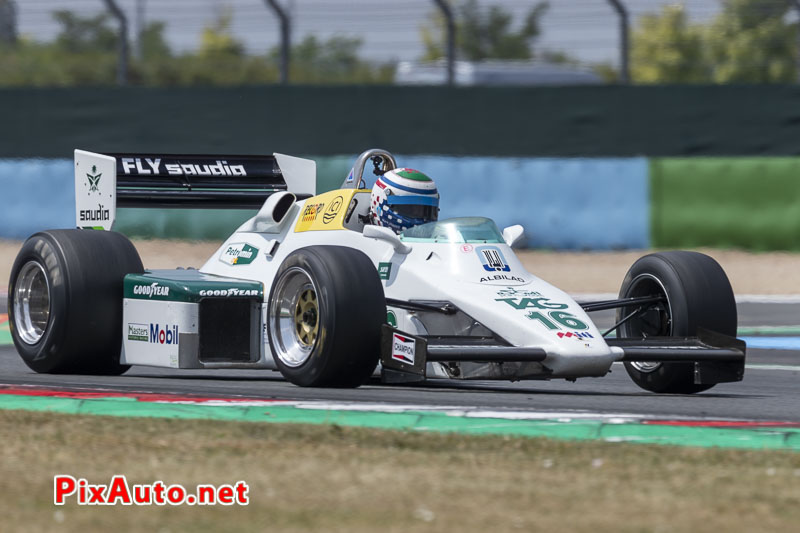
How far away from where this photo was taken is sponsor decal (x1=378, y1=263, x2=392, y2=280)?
27.6 ft

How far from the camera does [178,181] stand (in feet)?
34.0

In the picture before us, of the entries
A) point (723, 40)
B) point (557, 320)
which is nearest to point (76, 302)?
point (557, 320)

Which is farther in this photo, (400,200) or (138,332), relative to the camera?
(138,332)

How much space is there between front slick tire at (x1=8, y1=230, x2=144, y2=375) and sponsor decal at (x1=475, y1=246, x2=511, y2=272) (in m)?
2.42

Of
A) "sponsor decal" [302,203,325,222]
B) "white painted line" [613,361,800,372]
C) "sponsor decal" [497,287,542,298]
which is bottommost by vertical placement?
"white painted line" [613,361,800,372]

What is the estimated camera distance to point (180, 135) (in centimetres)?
1950

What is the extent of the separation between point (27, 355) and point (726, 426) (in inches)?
188

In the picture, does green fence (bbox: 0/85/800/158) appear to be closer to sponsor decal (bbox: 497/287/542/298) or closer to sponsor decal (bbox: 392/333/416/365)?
sponsor decal (bbox: 497/287/542/298)

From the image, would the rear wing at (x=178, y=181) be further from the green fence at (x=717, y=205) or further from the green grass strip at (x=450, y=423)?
the green fence at (x=717, y=205)

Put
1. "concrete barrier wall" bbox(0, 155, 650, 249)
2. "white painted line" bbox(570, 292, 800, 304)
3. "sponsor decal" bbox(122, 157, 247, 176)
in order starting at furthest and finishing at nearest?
"concrete barrier wall" bbox(0, 155, 650, 249), "white painted line" bbox(570, 292, 800, 304), "sponsor decal" bbox(122, 157, 247, 176)

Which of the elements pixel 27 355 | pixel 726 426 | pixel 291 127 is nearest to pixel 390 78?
pixel 291 127

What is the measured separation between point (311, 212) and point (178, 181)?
1.61 meters

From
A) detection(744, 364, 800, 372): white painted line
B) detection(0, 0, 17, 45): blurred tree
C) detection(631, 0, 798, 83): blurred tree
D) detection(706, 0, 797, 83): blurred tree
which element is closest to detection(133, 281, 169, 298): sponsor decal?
detection(744, 364, 800, 372): white painted line

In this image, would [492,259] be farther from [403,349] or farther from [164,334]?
[164,334]
